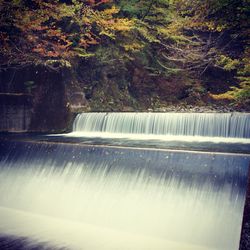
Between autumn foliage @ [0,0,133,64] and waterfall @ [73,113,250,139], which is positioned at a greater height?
autumn foliage @ [0,0,133,64]

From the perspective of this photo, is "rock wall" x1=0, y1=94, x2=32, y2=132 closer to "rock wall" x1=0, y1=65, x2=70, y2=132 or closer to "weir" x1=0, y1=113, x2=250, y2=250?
"rock wall" x1=0, y1=65, x2=70, y2=132

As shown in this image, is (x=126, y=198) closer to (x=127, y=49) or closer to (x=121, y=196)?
(x=121, y=196)

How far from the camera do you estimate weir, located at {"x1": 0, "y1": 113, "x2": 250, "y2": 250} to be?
5.59 metres

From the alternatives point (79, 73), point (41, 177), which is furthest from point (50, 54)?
point (41, 177)

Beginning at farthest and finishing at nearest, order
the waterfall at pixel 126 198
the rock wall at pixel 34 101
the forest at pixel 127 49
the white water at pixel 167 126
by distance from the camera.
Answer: the rock wall at pixel 34 101
the forest at pixel 127 49
the white water at pixel 167 126
the waterfall at pixel 126 198

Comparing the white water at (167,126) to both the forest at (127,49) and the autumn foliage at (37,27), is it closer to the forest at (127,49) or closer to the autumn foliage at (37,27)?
the forest at (127,49)

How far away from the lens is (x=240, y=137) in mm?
9766

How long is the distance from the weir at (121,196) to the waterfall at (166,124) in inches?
128

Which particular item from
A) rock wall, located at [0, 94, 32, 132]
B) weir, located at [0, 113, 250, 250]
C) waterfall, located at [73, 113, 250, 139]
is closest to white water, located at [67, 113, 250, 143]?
waterfall, located at [73, 113, 250, 139]

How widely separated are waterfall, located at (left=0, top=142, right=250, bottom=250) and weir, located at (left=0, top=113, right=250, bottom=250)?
0.02 metres

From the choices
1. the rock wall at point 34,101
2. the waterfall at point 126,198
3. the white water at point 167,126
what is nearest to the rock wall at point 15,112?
the rock wall at point 34,101

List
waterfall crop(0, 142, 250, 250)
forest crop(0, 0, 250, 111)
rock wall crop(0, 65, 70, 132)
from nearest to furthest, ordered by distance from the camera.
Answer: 1. waterfall crop(0, 142, 250, 250)
2. forest crop(0, 0, 250, 111)
3. rock wall crop(0, 65, 70, 132)

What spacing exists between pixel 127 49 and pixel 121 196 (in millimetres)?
9552

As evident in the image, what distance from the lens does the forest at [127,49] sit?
35.3 feet
